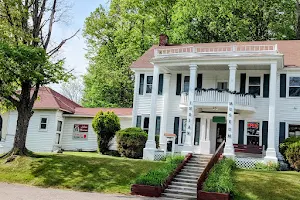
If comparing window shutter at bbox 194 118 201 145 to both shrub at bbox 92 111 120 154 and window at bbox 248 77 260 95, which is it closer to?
window at bbox 248 77 260 95

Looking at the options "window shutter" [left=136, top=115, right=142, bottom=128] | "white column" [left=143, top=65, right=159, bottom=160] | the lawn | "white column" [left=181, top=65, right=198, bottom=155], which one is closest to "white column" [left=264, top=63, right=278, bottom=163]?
"white column" [left=181, top=65, right=198, bottom=155]

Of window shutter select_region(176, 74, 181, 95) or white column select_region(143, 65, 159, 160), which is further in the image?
window shutter select_region(176, 74, 181, 95)

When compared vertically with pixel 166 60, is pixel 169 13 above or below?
above

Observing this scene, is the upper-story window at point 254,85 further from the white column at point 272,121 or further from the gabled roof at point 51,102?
the gabled roof at point 51,102

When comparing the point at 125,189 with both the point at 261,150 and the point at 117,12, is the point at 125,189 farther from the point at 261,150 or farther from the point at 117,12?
the point at 117,12

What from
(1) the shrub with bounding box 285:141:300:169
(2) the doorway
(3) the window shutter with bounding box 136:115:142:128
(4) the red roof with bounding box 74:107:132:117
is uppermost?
(4) the red roof with bounding box 74:107:132:117

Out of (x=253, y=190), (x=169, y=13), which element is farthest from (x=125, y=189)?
(x=169, y=13)

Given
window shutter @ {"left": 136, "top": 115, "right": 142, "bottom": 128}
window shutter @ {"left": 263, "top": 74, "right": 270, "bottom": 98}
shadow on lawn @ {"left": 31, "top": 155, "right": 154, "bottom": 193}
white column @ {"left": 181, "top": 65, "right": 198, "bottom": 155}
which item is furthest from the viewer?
window shutter @ {"left": 136, "top": 115, "right": 142, "bottom": 128}

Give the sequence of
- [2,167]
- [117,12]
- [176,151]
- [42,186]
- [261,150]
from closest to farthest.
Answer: [42,186]
[2,167]
[261,150]
[176,151]
[117,12]

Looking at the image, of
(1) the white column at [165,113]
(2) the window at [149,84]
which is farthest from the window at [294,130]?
(2) the window at [149,84]

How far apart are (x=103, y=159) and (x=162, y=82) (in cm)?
766

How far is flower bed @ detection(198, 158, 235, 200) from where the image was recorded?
1386 centimetres

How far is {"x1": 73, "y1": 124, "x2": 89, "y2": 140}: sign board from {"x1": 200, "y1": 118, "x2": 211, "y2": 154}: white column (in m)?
10.2

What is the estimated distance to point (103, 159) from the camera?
2005cm
